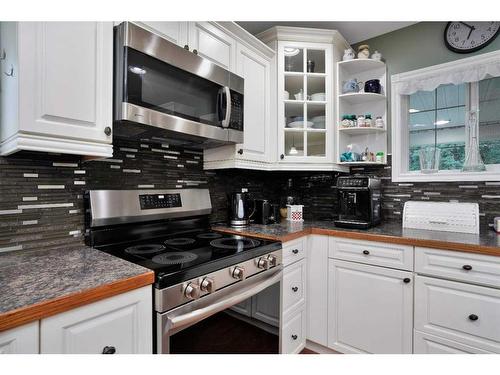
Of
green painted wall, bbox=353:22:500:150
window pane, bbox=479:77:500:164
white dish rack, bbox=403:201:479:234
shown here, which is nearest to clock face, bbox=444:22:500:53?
green painted wall, bbox=353:22:500:150

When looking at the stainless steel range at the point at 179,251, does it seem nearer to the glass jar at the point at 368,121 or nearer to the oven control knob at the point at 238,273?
the oven control knob at the point at 238,273

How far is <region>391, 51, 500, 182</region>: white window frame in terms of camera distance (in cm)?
182

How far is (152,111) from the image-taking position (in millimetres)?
1200

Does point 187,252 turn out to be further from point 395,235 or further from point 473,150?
point 473,150

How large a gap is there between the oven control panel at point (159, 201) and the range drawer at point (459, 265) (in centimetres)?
142

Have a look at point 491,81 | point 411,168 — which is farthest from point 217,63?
point 491,81

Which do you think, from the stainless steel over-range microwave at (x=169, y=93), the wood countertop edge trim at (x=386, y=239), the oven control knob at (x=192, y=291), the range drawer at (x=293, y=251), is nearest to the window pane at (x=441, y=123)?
the wood countertop edge trim at (x=386, y=239)

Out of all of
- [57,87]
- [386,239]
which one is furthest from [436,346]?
[57,87]

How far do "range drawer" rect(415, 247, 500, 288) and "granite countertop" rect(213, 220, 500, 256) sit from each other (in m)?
0.03

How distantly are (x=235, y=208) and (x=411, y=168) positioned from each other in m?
1.47

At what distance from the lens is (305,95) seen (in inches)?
82.1

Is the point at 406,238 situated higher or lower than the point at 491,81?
lower

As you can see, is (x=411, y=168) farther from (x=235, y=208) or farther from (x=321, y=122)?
(x=235, y=208)

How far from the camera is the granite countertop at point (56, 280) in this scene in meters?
0.67
